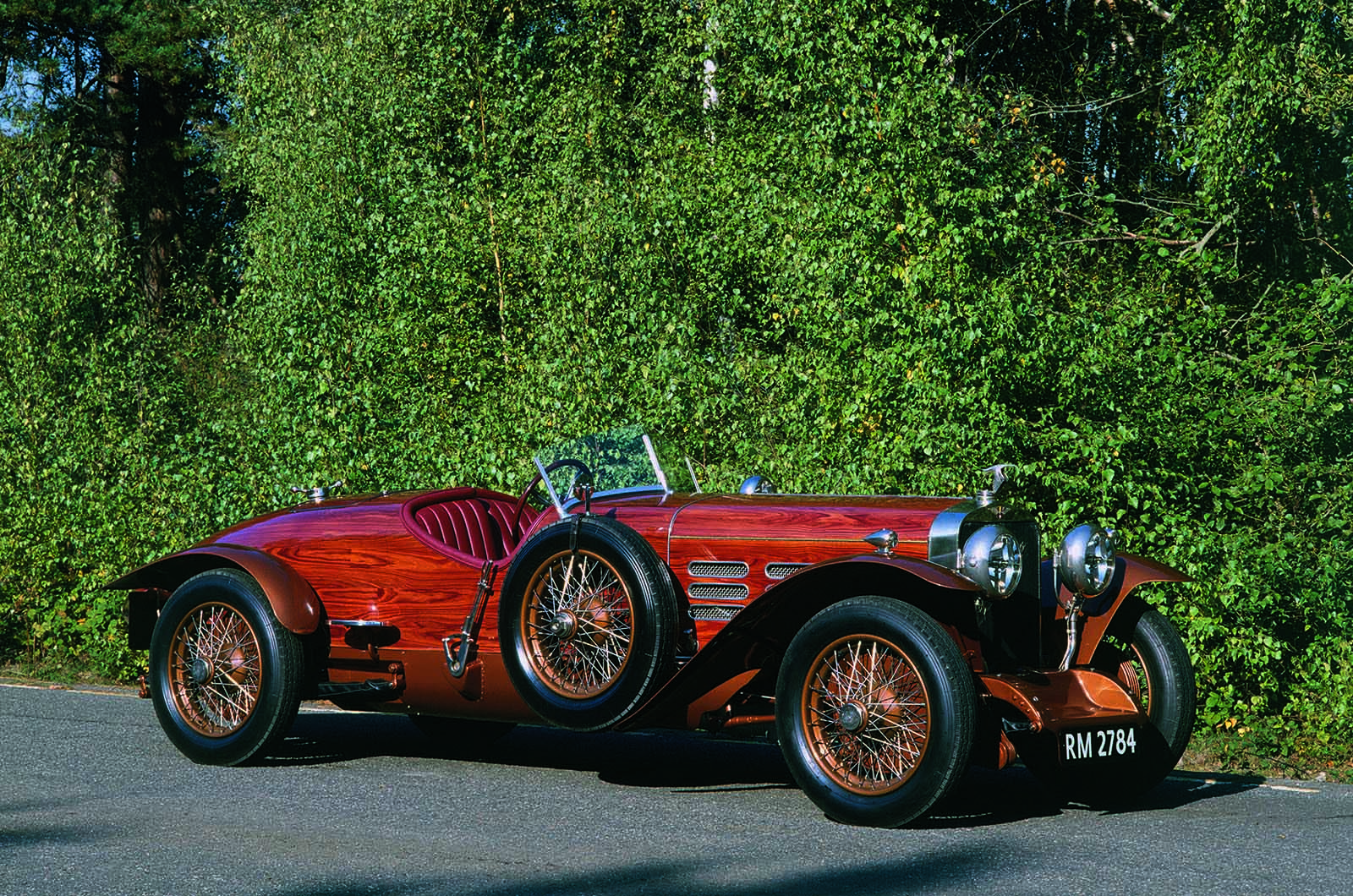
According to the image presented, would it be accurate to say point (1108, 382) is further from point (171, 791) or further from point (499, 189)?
point (499, 189)

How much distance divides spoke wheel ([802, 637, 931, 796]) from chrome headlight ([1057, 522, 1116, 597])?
1.04 m

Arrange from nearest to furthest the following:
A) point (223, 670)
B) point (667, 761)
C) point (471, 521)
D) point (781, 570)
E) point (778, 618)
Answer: point (778, 618), point (781, 570), point (223, 670), point (667, 761), point (471, 521)

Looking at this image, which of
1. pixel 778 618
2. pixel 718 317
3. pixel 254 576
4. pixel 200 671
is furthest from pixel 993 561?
pixel 718 317

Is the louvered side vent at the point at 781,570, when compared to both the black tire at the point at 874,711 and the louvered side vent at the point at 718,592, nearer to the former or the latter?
the louvered side vent at the point at 718,592

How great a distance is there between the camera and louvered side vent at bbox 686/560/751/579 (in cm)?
621

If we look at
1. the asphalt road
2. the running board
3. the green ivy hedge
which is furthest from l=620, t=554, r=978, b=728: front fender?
the green ivy hedge

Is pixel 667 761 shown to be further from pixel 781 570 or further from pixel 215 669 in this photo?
pixel 215 669

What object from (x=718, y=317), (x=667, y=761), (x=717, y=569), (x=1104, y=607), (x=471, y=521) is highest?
(x=718, y=317)

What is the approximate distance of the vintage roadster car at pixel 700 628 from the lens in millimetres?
5473

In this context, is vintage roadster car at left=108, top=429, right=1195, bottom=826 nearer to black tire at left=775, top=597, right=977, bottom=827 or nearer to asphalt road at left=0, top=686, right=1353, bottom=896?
black tire at left=775, top=597, right=977, bottom=827

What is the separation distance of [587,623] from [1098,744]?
217 cm

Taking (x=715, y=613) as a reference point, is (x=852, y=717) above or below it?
below

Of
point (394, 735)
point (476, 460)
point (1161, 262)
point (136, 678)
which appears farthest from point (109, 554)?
point (1161, 262)

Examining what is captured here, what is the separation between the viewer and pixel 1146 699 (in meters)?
6.27
